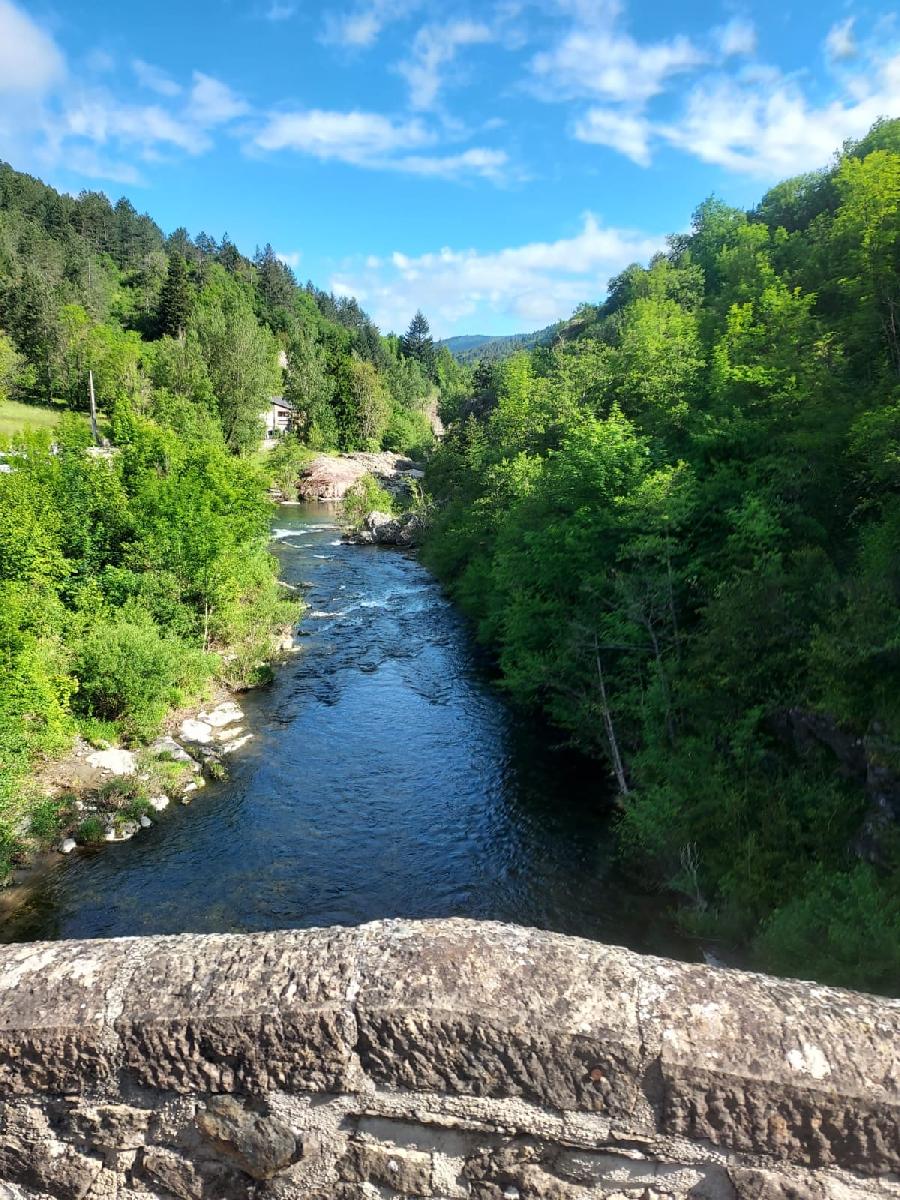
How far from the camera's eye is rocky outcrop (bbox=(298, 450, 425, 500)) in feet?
234

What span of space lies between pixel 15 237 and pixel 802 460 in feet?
356

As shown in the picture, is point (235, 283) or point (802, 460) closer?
point (802, 460)

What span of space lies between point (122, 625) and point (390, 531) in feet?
104

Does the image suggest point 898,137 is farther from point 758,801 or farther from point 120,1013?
point 120,1013

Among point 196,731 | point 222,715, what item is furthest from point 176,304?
point 196,731

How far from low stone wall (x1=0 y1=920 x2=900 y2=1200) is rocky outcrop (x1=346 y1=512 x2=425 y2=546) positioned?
152ft

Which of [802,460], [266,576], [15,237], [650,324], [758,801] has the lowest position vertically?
[758,801]

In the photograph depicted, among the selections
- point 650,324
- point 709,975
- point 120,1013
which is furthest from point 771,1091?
point 650,324

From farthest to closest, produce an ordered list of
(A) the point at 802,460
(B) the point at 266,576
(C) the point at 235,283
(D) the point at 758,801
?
(C) the point at 235,283 < (B) the point at 266,576 < (A) the point at 802,460 < (D) the point at 758,801

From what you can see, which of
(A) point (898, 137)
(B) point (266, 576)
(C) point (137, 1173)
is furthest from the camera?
(A) point (898, 137)

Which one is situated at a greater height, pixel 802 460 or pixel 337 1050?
pixel 802 460

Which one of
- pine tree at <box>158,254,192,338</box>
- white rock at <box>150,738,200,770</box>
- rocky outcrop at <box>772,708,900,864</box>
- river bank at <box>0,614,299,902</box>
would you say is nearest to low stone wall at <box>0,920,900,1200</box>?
rocky outcrop at <box>772,708,900,864</box>

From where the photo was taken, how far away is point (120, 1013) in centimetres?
265

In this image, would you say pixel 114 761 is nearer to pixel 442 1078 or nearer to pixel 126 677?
pixel 126 677
